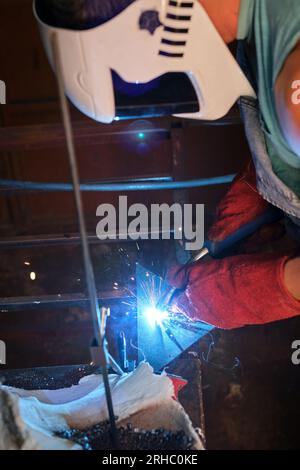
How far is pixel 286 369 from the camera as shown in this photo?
6.88 ft

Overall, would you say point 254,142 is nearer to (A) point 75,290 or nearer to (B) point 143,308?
(B) point 143,308

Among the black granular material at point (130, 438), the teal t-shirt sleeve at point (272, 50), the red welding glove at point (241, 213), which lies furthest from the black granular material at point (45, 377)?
the teal t-shirt sleeve at point (272, 50)

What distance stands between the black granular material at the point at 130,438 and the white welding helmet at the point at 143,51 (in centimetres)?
85

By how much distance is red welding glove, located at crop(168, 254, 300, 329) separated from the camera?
1304 millimetres

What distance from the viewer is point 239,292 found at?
1369 mm

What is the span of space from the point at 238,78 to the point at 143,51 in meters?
0.27

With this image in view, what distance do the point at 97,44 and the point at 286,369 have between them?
1645mm

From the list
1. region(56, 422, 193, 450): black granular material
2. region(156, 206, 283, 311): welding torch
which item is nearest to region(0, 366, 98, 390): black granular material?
region(56, 422, 193, 450): black granular material

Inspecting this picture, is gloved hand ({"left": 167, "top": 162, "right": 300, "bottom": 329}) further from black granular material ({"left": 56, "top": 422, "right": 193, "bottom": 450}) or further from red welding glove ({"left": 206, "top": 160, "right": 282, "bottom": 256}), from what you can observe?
black granular material ({"left": 56, "top": 422, "right": 193, "bottom": 450})

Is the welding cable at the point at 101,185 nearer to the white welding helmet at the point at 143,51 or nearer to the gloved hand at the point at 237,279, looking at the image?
the gloved hand at the point at 237,279

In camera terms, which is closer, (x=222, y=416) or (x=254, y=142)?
(x=254, y=142)

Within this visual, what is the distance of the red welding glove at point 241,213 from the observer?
165 centimetres

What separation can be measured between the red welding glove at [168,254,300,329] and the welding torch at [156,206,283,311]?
0.67ft
